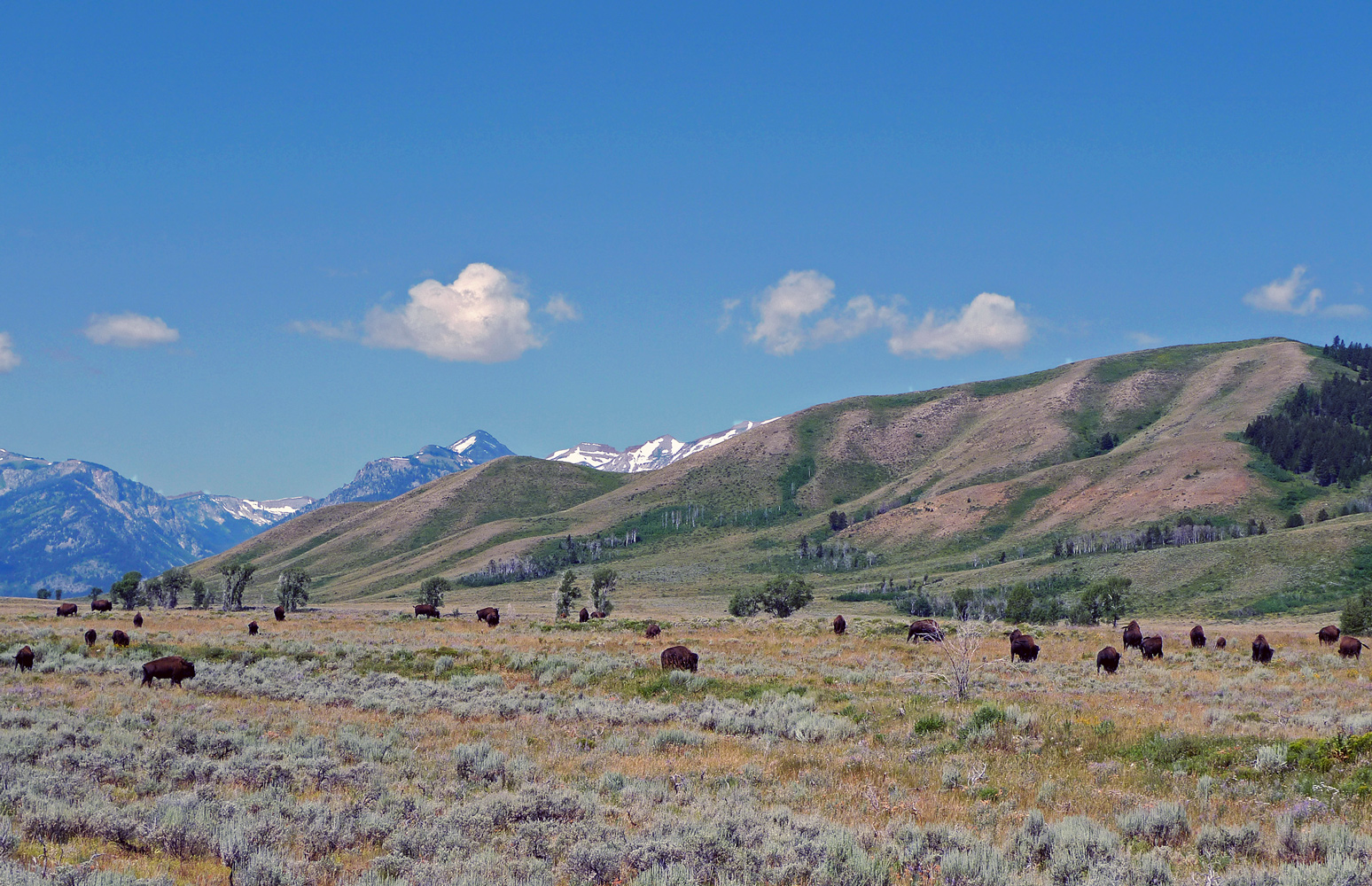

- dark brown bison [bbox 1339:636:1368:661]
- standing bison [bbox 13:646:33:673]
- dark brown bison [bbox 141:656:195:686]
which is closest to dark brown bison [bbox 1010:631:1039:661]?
dark brown bison [bbox 1339:636:1368:661]

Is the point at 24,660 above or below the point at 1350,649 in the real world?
above

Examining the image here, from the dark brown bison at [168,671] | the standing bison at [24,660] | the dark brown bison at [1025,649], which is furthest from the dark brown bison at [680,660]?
the standing bison at [24,660]

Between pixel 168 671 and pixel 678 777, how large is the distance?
17.5 meters

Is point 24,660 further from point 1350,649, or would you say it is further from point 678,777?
point 1350,649

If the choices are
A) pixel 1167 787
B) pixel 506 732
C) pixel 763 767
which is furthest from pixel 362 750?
pixel 1167 787

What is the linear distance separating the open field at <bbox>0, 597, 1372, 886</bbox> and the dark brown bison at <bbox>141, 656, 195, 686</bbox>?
0.40 metres

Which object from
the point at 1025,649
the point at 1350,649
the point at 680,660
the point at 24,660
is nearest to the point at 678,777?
the point at 680,660

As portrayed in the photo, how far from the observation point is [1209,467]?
170625 millimetres

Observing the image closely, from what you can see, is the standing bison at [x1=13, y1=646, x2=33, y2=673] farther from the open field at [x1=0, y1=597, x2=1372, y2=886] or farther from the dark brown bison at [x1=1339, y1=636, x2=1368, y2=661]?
the dark brown bison at [x1=1339, y1=636, x2=1368, y2=661]

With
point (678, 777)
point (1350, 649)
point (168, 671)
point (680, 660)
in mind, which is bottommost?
point (1350, 649)

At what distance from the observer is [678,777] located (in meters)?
12.7

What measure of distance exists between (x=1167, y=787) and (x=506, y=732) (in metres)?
12.1

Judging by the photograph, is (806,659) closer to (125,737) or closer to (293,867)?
(125,737)

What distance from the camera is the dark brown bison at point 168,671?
22.1 m
